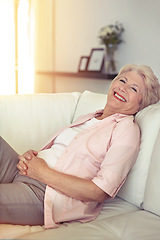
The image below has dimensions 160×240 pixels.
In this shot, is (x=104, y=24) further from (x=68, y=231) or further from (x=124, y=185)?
(x=68, y=231)

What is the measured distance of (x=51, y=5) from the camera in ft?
16.6

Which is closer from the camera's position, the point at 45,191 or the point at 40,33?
the point at 45,191

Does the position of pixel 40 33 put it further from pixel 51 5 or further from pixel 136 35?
pixel 136 35

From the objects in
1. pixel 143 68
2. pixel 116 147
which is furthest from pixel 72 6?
pixel 116 147

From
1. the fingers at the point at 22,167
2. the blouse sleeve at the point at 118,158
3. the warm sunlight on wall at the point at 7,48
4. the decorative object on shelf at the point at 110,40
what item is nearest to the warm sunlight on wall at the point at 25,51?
the warm sunlight on wall at the point at 7,48

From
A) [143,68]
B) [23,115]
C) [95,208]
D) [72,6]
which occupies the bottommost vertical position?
[95,208]

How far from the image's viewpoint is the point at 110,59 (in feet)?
12.2

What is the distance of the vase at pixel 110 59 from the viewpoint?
3.70m

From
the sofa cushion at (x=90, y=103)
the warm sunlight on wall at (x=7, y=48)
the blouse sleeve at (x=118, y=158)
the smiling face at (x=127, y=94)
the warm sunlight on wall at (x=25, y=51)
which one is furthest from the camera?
the warm sunlight on wall at (x=25, y=51)

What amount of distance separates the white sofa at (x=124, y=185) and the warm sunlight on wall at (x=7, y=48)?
274 cm

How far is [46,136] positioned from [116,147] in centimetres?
80

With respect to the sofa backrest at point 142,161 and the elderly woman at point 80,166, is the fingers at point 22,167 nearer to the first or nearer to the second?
the elderly woman at point 80,166

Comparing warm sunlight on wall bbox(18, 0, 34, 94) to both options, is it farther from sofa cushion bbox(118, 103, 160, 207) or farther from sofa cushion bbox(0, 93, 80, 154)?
A: sofa cushion bbox(118, 103, 160, 207)

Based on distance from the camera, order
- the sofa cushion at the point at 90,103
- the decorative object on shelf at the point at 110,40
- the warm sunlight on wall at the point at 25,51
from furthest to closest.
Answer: the warm sunlight on wall at the point at 25,51 < the decorative object on shelf at the point at 110,40 < the sofa cushion at the point at 90,103
